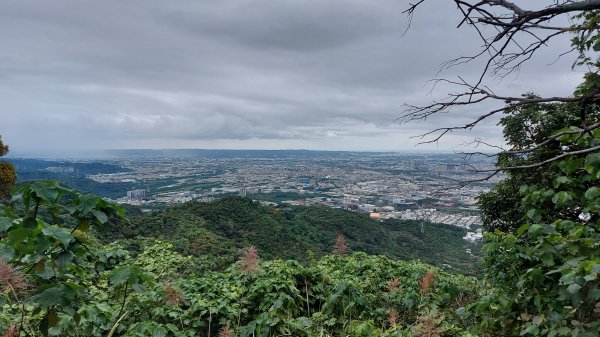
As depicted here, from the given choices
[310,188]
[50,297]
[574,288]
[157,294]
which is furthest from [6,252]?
[310,188]

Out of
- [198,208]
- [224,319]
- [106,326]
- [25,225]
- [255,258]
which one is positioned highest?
[25,225]

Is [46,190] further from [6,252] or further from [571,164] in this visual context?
[571,164]

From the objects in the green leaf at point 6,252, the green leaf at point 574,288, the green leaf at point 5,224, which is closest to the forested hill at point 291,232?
the green leaf at point 5,224

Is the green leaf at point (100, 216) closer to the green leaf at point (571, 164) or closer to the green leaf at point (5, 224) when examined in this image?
the green leaf at point (5, 224)

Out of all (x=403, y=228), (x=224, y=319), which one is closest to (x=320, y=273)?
(x=224, y=319)

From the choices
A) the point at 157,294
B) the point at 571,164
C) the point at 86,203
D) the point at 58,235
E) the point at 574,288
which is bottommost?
the point at 157,294

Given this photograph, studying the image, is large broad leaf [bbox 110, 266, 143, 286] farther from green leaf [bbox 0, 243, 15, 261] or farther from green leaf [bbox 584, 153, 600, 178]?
green leaf [bbox 584, 153, 600, 178]

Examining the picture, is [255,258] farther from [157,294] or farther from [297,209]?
[297,209]

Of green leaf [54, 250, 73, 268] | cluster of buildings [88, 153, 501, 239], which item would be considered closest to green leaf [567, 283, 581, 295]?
green leaf [54, 250, 73, 268]
